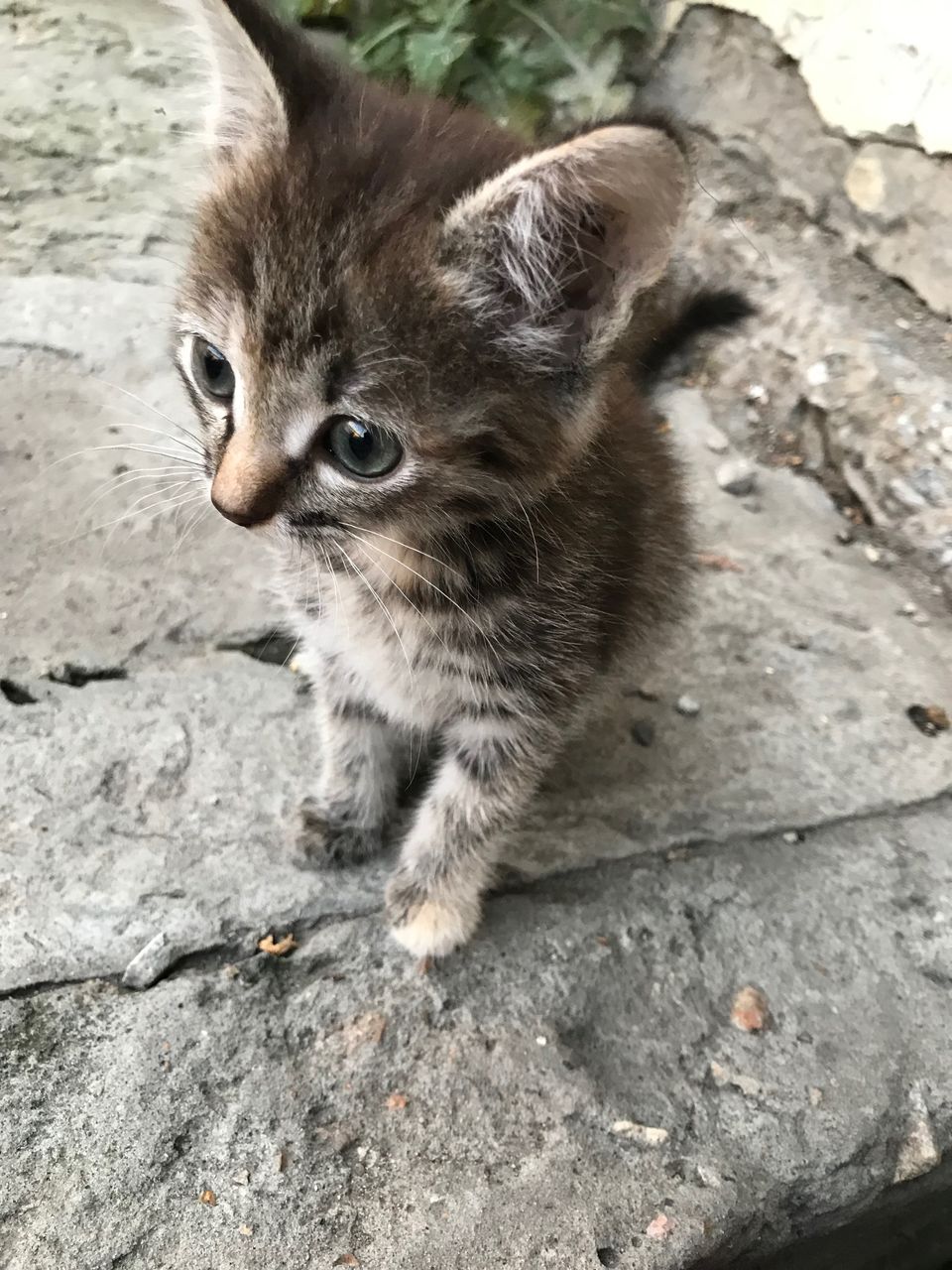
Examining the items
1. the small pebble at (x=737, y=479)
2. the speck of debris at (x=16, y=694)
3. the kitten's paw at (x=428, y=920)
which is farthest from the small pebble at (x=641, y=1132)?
the small pebble at (x=737, y=479)

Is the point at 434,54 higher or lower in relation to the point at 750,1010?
higher

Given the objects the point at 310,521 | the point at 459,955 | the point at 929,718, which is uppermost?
the point at 310,521

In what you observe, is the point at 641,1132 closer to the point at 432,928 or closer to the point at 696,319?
the point at 432,928

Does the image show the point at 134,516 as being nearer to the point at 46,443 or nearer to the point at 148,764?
the point at 46,443

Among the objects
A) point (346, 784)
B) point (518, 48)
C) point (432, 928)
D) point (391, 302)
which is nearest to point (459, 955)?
point (432, 928)

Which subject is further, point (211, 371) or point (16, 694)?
point (16, 694)

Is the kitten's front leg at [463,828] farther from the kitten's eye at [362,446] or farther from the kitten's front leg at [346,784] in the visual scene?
the kitten's eye at [362,446]

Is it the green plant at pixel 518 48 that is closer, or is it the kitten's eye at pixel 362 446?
the kitten's eye at pixel 362 446
